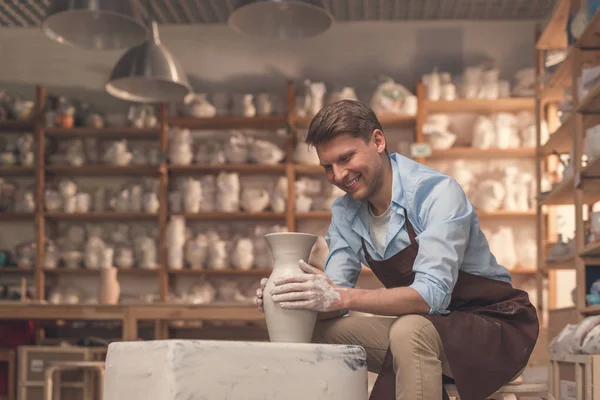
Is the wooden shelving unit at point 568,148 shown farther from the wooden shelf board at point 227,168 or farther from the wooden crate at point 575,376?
the wooden shelf board at point 227,168

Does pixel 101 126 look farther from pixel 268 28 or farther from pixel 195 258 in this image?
pixel 268 28

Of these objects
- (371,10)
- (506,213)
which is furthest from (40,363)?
(371,10)

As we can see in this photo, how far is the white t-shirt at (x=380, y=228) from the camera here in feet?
7.65

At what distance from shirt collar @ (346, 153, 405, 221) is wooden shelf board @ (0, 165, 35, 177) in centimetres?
489

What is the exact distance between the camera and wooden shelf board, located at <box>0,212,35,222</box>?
6691 millimetres

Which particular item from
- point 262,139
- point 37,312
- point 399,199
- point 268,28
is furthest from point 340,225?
point 262,139

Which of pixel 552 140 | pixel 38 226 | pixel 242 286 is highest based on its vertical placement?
pixel 552 140

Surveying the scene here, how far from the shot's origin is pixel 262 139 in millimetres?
6906

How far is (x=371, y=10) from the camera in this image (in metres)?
6.71

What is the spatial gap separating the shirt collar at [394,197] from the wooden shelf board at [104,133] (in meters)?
4.48

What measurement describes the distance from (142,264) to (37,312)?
6.19 feet

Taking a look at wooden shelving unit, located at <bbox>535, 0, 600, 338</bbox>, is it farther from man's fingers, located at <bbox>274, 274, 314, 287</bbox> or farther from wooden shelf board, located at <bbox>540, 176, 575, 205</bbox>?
man's fingers, located at <bbox>274, 274, 314, 287</bbox>

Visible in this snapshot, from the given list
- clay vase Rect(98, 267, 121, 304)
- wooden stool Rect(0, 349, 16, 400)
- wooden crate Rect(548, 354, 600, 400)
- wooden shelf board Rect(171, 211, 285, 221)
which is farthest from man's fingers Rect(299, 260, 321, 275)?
wooden shelf board Rect(171, 211, 285, 221)

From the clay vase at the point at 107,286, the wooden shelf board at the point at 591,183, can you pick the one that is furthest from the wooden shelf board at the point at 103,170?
the wooden shelf board at the point at 591,183
